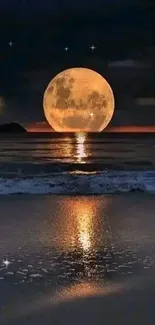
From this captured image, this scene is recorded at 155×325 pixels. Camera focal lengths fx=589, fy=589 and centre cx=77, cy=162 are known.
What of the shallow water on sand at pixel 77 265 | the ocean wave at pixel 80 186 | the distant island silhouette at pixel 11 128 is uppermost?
the distant island silhouette at pixel 11 128

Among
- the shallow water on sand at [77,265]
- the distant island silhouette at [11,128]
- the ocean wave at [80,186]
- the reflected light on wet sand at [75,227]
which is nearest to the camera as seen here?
the shallow water on sand at [77,265]

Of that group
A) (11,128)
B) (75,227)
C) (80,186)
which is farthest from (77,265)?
(11,128)

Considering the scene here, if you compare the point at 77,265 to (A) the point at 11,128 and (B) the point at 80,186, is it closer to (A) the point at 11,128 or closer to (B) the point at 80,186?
(B) the point at 80,186

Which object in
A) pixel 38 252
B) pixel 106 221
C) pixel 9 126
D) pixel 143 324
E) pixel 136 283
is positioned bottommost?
pixel 143 324

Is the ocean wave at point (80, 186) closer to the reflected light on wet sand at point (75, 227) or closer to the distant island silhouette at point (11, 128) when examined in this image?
the reflected light on wet sand at point (75, 227)

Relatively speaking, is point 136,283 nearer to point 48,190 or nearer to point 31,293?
point 31,293

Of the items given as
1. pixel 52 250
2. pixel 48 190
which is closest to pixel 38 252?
pixel 52 250

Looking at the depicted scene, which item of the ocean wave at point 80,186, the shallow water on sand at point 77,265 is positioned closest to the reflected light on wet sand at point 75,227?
the shallow water on sand at point 77,265

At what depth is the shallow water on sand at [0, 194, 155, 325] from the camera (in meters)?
4.36

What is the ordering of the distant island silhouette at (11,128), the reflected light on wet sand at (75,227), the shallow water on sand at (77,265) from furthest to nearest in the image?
the distant island silhouette at (11,128) < the reflected light on wet sand at (75,227) < the shallow water on sand at (77,265)

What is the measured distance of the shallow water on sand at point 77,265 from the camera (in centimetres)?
436

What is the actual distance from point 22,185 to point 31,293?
9.61m

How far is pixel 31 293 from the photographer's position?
4824 millimetres

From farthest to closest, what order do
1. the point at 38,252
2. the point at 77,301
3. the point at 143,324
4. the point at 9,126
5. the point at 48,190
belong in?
1. the point at 9,126
2. the point at 48,190
3. the point at 38,252
4. the point at 77,301
5. the point at 143,324
